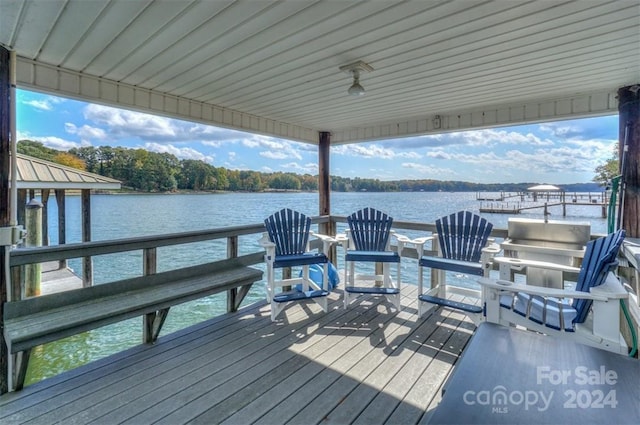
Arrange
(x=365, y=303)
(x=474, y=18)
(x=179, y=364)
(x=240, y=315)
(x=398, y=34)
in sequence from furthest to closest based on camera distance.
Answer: (x=365, y=303)
(x=240, y=315)
(x=179, y=364)
(x=398, y=34)
(x=474, y=18)

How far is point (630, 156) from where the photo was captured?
2.99 metres

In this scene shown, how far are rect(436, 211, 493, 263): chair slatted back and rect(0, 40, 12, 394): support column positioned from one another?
3.75 metres

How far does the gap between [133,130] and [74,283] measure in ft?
43.8

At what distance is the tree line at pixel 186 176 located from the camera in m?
8.23

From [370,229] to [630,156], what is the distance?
262 cm

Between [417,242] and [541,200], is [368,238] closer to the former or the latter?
[417,242]

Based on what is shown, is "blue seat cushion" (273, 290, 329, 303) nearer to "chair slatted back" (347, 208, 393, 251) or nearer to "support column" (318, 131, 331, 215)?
"chair slatted back" (347, 208, 393, 251)

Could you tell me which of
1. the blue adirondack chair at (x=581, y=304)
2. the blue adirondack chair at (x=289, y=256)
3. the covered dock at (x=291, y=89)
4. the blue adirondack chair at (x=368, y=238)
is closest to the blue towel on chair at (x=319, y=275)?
the blue adirondack chair at (x=289, y=256)

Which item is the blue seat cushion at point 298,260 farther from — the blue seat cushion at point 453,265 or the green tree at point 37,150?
the green tree at point 37,150

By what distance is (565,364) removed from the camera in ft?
3.45

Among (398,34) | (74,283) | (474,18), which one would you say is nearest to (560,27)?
(474,18)

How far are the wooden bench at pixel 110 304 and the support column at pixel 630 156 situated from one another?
3.77 m

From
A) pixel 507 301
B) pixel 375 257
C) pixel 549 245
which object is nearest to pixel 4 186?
pixel 375 257

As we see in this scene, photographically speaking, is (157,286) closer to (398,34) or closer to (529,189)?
(398,34)
